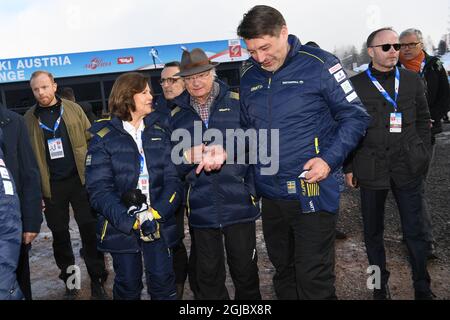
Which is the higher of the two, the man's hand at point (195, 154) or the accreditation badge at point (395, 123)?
the accreditation badge at point (395, 123)

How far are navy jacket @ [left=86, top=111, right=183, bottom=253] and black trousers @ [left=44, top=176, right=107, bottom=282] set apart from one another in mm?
1315

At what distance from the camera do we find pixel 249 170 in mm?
3406

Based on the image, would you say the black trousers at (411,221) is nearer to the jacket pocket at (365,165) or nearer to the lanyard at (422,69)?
the jacket pocket at (365,165)

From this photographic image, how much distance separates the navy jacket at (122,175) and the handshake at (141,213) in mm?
83

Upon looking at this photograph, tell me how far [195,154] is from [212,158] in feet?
0.42

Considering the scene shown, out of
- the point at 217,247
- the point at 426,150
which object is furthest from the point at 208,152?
the point at 426,150

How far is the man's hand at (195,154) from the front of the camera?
3024 millimetres

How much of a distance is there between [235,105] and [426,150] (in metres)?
1.77

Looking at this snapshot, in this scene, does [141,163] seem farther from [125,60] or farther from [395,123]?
[125,60]

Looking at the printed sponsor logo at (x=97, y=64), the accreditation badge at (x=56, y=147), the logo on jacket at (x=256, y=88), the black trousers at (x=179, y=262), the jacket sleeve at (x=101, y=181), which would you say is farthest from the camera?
the printed sponsor logo at (x=97, y=64)

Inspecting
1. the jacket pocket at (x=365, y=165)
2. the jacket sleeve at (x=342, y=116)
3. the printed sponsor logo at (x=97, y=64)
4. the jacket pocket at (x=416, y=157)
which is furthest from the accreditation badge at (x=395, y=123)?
the printed sponsor logo at (x=97, y=64)

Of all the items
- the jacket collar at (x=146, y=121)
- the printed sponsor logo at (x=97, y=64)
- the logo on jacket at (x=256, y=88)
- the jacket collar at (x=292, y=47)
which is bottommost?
the jacket collar at (x=146, y=121)

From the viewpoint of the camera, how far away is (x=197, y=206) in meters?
3.35

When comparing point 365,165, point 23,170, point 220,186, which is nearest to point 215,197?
point 220,186
